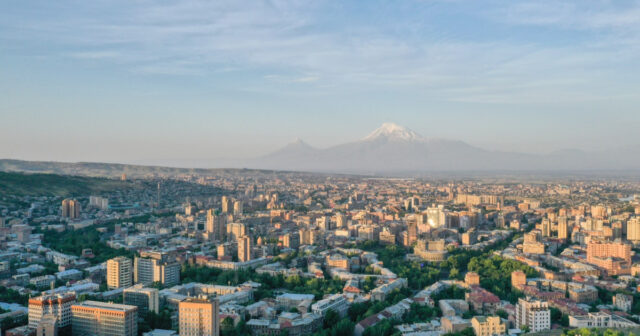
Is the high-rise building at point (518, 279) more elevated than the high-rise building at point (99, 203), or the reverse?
the high-rise building at point (99, 203)

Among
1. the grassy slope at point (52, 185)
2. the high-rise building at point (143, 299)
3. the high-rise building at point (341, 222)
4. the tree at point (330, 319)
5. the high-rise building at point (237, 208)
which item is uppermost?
the grassy slope at point (52, 185)

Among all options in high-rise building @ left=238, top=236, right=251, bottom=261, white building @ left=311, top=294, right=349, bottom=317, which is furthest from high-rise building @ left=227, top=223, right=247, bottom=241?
white building @ left=311, top=294, right=349, bottom=317

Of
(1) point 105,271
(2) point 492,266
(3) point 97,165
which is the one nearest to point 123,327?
(1) point 105,271

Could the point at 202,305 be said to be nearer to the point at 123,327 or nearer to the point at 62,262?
the point at 123,327

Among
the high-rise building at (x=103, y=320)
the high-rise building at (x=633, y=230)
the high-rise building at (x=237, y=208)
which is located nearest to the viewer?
the high-rise building at (x=103, y=320)

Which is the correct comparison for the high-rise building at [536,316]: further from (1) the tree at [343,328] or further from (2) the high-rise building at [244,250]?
(2) the high-rise building at [244,250]

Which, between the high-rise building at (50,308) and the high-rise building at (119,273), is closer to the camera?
the high-rise building at (50,308)

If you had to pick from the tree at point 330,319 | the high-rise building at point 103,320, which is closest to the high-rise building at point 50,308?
the high-rise building at point 103,320

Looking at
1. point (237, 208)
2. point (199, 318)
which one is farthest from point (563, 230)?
point (199, 318)
